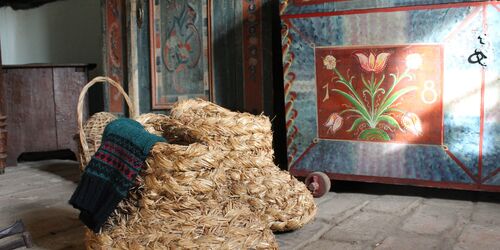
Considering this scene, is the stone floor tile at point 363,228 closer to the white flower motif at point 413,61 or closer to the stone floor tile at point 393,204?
the stone floor tile at point 393,204

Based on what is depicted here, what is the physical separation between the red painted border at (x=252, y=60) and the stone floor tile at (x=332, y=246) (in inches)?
52.2

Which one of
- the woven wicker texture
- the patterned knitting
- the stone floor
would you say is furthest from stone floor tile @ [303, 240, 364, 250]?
the woven wicker texture

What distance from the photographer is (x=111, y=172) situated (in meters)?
1.58

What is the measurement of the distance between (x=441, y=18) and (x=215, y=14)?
1358 mm

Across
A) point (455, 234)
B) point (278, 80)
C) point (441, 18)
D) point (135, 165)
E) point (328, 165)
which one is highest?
point (441, 18)

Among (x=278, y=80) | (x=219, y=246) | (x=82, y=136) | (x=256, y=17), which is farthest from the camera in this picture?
(x=278, y=80)

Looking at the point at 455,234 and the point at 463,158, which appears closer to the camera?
the point at 455,234

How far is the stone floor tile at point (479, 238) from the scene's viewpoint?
1.72m

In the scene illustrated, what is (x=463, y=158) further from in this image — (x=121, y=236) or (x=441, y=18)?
(x=121, y=236)

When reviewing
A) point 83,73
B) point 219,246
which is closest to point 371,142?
point 219,246

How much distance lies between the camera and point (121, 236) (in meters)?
1.57

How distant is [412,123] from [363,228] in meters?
0.60

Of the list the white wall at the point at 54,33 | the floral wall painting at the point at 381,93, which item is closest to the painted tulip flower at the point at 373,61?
the floral wall painting at the point at 381,93

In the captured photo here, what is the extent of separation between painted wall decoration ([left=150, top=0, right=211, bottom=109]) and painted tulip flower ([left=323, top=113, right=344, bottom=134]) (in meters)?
0.95
